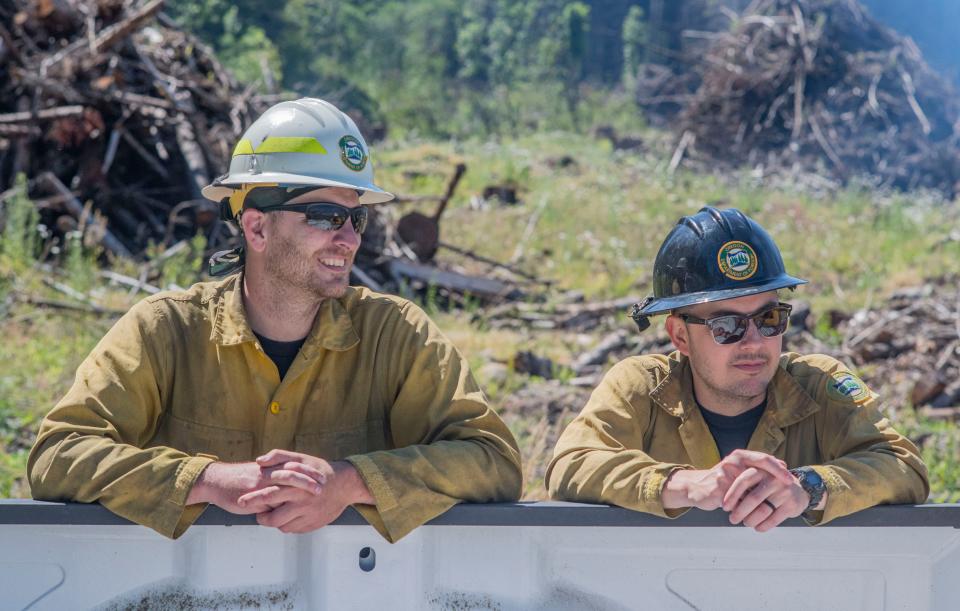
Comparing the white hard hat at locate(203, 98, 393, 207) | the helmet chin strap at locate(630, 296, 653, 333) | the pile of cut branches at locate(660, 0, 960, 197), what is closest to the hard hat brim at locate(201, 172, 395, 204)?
the white hard hat at locate(203, 98, 393, 207)

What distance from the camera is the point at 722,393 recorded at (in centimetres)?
337

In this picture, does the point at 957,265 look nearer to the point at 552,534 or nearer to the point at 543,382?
the point at 543,382

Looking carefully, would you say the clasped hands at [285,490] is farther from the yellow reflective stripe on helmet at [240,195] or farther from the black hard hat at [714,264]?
the black hard hat at [714,264]

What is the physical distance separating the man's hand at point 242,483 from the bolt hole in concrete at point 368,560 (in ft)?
0.62

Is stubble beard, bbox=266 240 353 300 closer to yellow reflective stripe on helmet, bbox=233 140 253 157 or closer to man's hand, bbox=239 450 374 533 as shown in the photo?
yellow reflective stripe on helmet, bbox=233 140 253 157

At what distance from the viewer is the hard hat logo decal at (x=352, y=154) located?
3408 millimetres

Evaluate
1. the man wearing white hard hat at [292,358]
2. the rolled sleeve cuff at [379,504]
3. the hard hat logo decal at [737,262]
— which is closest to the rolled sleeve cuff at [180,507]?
the man wearing white hard hat at [292,358]

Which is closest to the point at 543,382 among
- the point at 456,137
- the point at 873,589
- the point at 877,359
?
the point at 877,359

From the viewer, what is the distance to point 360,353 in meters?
3.36

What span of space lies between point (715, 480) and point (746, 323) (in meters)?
0.74

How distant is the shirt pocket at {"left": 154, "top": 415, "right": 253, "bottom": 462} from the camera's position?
3264mm

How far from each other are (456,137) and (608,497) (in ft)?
79.6

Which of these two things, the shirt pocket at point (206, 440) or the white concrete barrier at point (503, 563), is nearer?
the white concrete barrier at point (503, 563)

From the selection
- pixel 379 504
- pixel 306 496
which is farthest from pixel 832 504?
pixel 306 496
